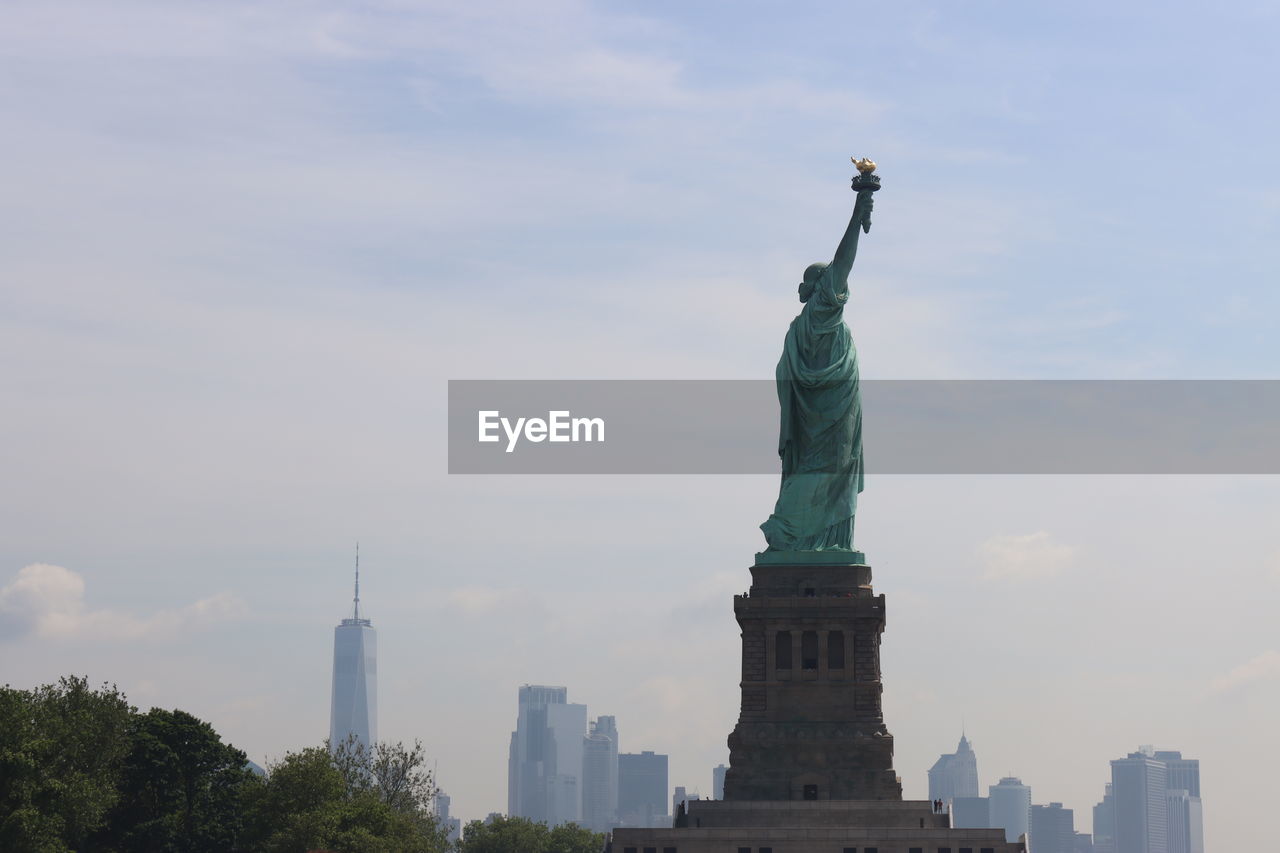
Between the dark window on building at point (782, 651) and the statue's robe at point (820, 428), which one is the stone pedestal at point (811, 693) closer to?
the dark window on building at point (782, 651)

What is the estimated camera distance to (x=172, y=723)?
4601 inches

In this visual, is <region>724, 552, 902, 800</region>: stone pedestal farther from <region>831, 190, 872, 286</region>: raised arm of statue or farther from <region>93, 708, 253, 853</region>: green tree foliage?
<region>93, 708, 253, 853</region>: green tree foliage

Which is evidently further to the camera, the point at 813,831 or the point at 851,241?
the point at 851,241

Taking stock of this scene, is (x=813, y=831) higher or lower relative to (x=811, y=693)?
lower

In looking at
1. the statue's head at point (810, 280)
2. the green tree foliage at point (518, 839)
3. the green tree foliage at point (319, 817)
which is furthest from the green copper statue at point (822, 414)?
the green tree foliage at point (518, 839)

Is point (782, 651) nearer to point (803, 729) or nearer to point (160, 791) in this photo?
point (803, 729)

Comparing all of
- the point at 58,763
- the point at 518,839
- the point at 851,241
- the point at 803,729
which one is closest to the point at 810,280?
the point at 851,241

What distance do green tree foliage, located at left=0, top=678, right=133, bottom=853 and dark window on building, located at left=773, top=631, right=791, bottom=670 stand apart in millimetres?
29686

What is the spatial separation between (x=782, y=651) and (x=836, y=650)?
248cm

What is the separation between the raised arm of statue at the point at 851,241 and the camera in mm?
113562

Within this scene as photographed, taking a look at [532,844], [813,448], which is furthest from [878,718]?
[532,844]

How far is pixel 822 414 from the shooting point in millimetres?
115938

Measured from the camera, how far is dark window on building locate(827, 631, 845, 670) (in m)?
111

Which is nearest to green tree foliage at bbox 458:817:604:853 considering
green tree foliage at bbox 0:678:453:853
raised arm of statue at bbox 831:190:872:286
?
green tree foliage at bbox 0:678:453:853
